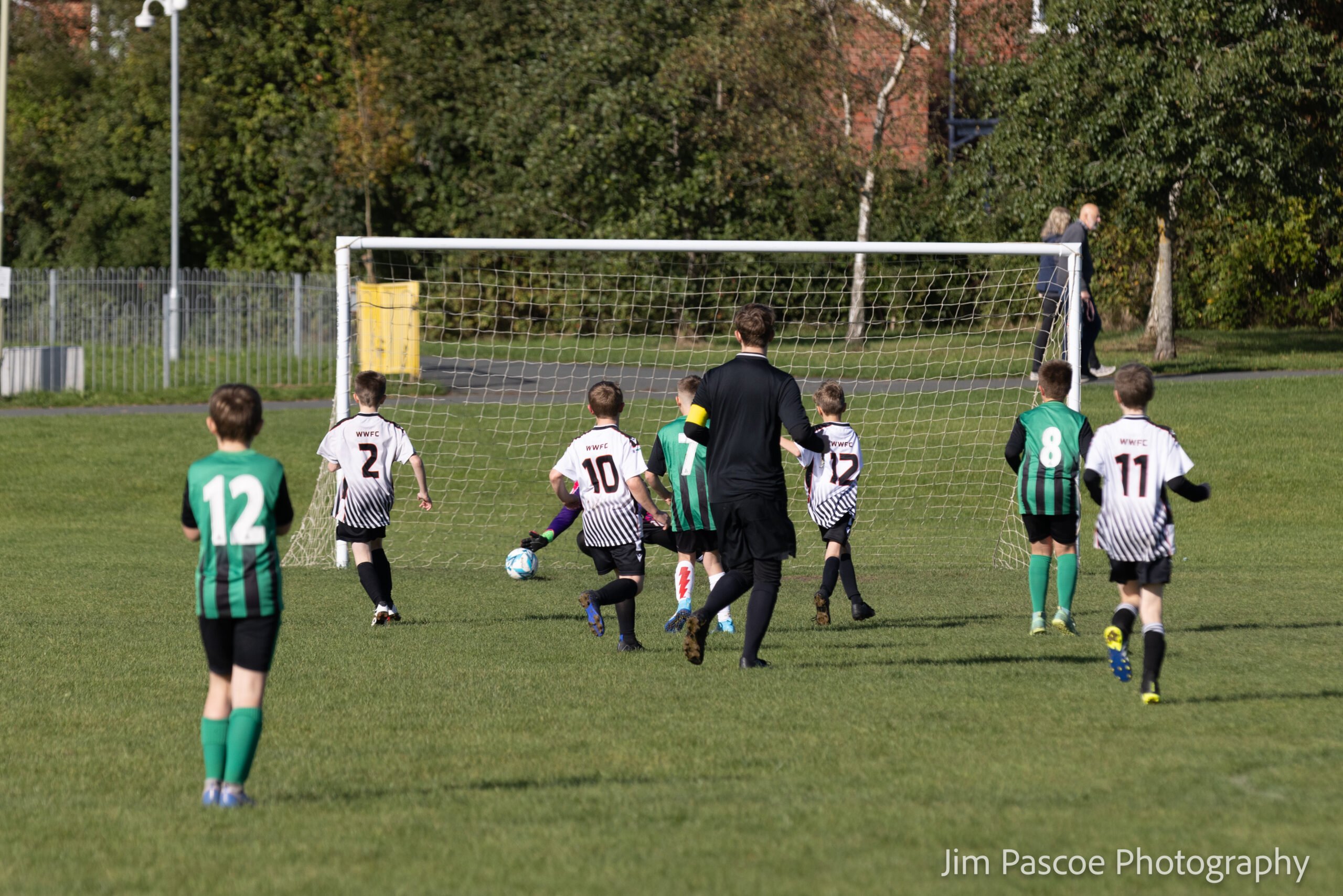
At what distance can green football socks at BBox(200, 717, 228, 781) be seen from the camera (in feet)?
16.0

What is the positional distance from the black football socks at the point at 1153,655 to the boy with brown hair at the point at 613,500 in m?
2.84

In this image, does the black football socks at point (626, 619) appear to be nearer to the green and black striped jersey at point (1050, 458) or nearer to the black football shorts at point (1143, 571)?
the green and black striped jersey at point (1050, 458)

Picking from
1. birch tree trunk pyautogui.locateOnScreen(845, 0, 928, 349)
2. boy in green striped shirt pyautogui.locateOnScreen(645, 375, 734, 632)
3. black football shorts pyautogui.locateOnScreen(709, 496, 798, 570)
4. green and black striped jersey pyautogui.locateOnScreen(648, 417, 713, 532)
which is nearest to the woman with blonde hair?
boy in green striped shirt pyautogui.locateOnScreen(645, 375, 734, 632)

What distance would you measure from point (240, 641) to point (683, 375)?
1602 centimetres

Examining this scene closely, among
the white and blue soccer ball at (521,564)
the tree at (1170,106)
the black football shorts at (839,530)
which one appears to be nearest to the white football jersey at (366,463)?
the white and blue soccer ball at (521,564)

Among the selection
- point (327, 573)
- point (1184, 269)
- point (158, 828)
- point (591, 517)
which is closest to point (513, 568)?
point (327, 573)

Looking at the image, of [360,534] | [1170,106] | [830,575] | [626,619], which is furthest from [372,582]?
[1170,106]

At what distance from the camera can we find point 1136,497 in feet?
22.0

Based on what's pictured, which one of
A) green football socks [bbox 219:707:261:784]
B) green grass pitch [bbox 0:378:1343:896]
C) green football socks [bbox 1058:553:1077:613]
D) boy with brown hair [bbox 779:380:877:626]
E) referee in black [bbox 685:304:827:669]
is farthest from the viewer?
boy with brown hair [bbox 779:380:877:626]

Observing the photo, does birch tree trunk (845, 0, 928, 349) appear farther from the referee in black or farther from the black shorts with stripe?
the black shorts with stripe

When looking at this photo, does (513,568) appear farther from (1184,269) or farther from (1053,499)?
(1184,269)

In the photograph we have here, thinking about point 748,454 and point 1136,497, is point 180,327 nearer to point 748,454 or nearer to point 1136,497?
point 748,454

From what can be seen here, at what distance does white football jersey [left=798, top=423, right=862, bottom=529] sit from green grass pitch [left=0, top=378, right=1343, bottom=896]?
78 cm

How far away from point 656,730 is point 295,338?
20.0 metres
